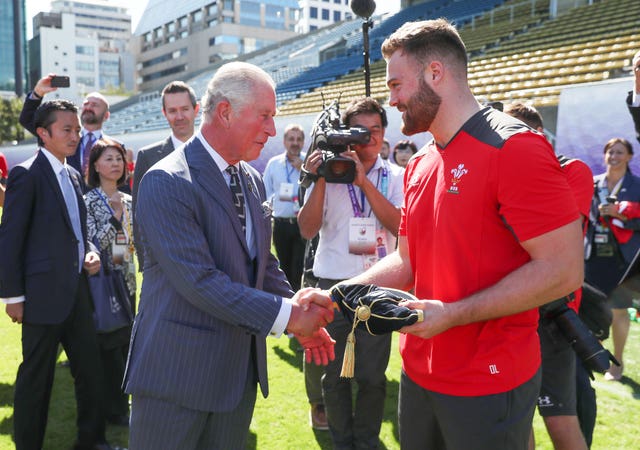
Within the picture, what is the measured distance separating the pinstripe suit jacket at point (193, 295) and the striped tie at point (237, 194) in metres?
0.09

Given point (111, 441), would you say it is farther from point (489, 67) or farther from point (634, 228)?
point (489, 67)

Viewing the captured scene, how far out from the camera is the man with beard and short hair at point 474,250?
1690 millimetres

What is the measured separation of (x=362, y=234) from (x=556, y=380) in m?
1.31

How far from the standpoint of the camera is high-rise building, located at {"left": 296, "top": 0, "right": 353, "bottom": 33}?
72.9 metres

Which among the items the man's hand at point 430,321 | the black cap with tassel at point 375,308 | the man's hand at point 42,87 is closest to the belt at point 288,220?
the man's hand at point 42,87

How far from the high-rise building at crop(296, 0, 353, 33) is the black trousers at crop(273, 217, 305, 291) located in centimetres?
6928

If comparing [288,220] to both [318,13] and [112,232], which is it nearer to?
[112,232]

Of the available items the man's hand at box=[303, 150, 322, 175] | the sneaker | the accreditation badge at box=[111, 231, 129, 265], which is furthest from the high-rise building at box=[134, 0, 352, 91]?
the man's hand at box=[303, 150, 322, 175]

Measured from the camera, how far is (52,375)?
3.20 meters

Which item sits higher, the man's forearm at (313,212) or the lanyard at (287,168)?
the lanyard at (287,168)

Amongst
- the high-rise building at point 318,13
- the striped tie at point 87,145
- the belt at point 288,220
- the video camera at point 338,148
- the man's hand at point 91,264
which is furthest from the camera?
the high-rise building at point 318,13

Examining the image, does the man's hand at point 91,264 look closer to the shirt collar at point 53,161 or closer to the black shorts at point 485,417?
the shirt collar at point 53,161

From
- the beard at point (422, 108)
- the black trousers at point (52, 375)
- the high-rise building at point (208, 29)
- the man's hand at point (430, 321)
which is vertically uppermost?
the high-rise building at point (208, 29)

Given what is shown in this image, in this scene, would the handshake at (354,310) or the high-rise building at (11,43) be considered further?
the high-rise building at (11,43)
